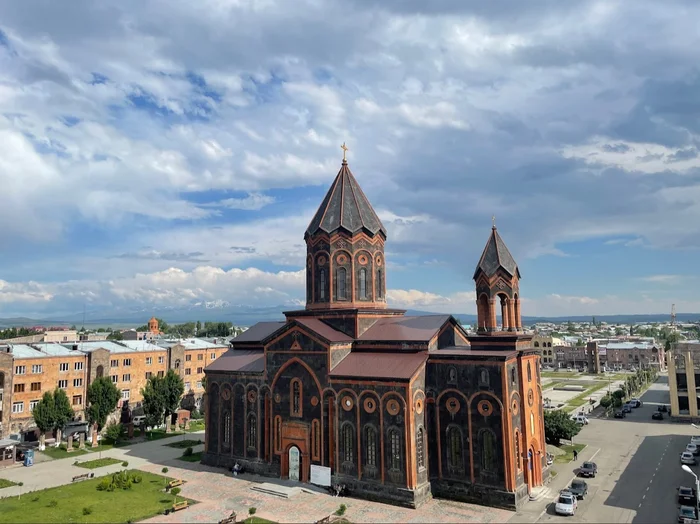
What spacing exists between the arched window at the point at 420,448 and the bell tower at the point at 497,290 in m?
6.75

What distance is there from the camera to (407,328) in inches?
1222

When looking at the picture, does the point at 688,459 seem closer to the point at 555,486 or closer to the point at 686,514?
the point at 555,486

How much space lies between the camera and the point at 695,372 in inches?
2004

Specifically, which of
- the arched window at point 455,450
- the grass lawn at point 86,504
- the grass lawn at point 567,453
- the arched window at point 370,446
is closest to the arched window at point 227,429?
the grass lawn at point 86,504

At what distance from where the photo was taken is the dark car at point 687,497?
83.6 feet

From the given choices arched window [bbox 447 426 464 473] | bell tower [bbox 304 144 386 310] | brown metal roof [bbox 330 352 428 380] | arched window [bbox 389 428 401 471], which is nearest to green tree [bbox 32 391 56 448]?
bell tower [bbox 304 144 386 310]

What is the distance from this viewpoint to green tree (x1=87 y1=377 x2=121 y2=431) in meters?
41.4

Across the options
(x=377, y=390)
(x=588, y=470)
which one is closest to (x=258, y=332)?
(x=377, y=390)

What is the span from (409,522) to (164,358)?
38.3 m

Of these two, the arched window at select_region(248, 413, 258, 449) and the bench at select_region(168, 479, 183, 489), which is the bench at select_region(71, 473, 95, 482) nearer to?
the bench at select_region(168, 479, 183, 489)

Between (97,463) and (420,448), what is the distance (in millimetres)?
23246

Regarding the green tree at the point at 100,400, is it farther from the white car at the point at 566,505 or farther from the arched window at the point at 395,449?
the white car at the point at 566,505

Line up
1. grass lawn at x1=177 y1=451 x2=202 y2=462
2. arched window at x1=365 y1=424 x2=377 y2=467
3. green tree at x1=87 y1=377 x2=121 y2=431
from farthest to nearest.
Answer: green tree at x1=87 y1=377 x2=121 y2=431 < grass lawn at x1=177 y1=451 x2=202 y2=462 < arched window at x1=365 y1=424 x2=377 y2=467

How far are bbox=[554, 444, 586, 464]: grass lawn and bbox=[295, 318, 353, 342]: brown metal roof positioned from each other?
16963 mm
